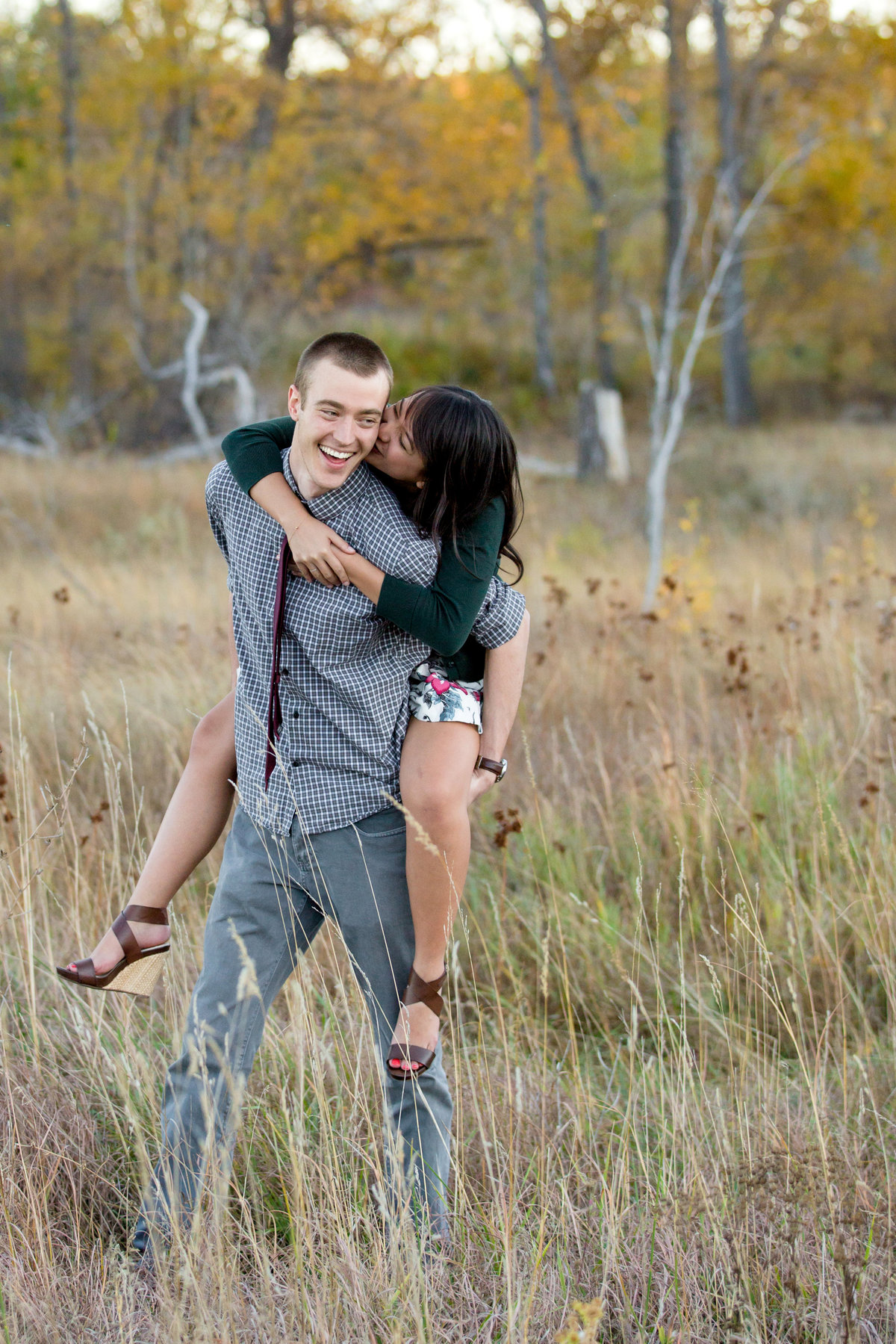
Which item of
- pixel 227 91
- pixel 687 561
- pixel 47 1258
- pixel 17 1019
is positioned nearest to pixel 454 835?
pixel 47 1258

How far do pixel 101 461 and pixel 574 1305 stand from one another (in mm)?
12094

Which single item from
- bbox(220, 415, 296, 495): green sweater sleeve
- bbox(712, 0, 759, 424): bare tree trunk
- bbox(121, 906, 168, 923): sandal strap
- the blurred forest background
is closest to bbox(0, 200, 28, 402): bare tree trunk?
the blurred forest background

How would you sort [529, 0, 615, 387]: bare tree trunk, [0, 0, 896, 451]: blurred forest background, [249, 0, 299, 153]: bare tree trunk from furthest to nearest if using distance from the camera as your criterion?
[249, 0, 299, 153]: bare tree trunk, [0, 0, 896, 451]: blurred forest background, [529, 0, 615, 387]: bare tree trunk

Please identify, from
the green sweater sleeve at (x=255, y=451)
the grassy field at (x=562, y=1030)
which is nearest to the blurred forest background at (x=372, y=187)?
the grassy field at (x=562, y=1030)

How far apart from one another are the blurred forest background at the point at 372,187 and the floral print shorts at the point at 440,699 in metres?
10.1

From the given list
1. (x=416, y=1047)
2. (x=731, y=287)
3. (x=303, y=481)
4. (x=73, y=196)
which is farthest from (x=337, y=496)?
(x=73, y=196)

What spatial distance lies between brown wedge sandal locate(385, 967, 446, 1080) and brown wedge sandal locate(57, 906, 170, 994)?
51 centimetres

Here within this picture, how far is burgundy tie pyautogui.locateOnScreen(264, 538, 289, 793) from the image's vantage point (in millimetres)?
1823

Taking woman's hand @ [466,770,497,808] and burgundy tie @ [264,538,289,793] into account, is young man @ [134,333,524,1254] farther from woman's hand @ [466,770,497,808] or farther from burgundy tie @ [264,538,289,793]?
woman's hand @ [466,770,497,808]

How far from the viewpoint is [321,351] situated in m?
1.78

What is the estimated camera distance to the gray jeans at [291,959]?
1.85 metres

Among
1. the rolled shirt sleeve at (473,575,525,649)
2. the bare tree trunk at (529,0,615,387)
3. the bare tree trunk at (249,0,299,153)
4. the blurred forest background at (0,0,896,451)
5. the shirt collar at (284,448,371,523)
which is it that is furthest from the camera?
the bare tree trunk at (249,0,299,153)

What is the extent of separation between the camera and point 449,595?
69.7 inches

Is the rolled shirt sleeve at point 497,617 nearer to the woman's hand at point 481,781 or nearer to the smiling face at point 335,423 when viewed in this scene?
the woman's hand at point 481,781
